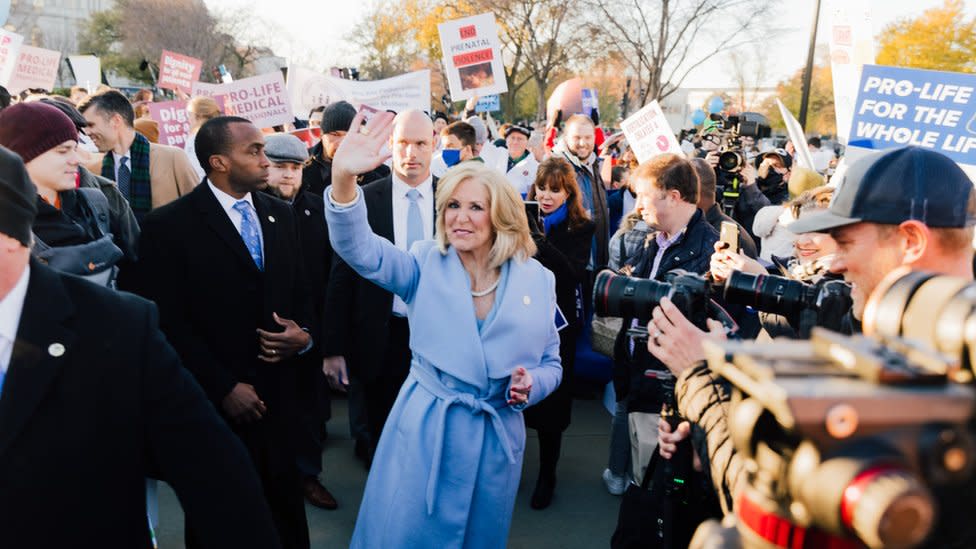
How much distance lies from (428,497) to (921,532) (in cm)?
193

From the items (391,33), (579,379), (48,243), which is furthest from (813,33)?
(391,33)

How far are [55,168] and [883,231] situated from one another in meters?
2.91

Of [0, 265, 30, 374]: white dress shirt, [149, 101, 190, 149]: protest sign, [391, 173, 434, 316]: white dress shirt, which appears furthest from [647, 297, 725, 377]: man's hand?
Answer: [149, 101, 190, 149]: protest sign

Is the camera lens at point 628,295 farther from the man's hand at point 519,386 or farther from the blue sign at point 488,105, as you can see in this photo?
the blue sign at point 488,105

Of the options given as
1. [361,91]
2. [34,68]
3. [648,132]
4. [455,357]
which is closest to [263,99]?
[361,91]

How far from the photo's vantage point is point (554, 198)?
15.4 feet

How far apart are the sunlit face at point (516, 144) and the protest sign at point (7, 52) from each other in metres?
5.84

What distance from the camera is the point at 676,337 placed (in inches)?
76.7

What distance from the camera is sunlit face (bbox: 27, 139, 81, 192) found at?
280 centimetres

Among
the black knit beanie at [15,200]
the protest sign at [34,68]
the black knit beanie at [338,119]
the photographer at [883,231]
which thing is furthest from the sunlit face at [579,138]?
the protest sign at [34,68]

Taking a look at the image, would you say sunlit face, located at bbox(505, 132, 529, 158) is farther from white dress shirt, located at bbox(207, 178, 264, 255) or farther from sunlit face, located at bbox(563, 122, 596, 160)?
white dress shirt, located at bbox(207, 178, 264, 255)

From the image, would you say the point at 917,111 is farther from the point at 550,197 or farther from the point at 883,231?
the point at 883,231

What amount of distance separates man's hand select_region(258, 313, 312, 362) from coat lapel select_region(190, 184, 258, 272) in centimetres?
28

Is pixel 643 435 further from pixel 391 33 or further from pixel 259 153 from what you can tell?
pixel 391 33
